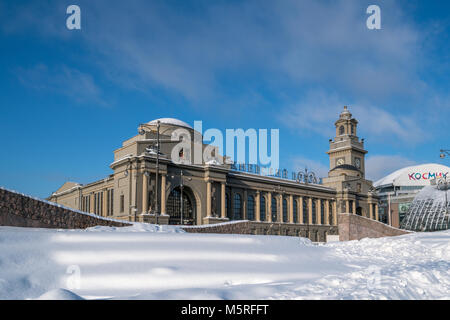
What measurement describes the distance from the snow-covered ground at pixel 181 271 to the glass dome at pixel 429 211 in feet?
248

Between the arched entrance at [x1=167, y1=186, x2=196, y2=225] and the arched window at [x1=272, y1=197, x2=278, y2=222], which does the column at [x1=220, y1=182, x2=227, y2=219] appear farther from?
the arched window at [x1=272, y1=197, x2=278, y2=222]

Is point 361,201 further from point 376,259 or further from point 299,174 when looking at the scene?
point 376,259

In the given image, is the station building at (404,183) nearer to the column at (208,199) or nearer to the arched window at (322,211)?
the arched window at (322,211)

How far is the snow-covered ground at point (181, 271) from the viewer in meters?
9.03

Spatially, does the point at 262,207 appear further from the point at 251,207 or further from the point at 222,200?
the point at 222,200

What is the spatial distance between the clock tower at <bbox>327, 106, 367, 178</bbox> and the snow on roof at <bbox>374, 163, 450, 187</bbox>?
1252 inches

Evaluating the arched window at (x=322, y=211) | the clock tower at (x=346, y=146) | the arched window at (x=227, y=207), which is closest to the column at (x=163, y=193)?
the arched window at (x=227, y=207)

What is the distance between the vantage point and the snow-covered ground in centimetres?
903

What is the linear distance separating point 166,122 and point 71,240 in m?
47.8

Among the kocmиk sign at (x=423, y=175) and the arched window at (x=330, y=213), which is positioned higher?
the kocmиk sign at (x=423, y=175)

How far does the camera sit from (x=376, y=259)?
1659cm
